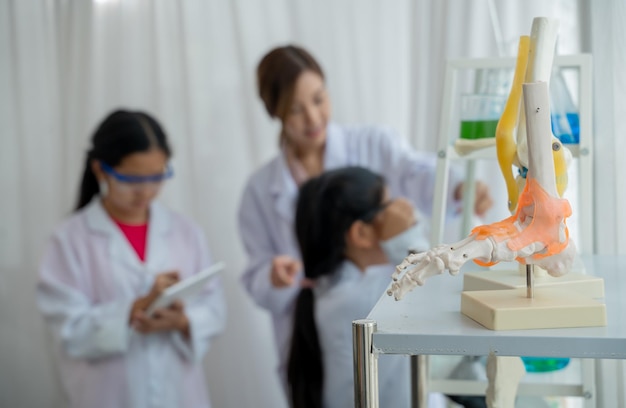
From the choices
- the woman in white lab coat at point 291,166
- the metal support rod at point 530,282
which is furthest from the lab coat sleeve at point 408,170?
the metal support rod at point 530,282

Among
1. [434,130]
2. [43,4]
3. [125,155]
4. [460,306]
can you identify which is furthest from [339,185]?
[43,4]

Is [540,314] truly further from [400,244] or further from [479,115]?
[400,244]

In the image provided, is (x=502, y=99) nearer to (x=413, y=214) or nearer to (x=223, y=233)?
(x=413, y=214)

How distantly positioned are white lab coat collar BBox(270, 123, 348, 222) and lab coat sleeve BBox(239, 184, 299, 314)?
0.09m

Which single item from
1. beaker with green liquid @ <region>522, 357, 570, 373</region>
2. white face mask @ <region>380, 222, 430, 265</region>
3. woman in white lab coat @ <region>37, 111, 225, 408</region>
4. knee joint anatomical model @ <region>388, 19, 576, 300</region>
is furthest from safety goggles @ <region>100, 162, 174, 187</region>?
knee joint anatomical model @ <region>388, 19, 576, 300</region>

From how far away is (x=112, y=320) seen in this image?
2254 mm

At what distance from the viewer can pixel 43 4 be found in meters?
2.76

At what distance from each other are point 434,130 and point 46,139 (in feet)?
4.27

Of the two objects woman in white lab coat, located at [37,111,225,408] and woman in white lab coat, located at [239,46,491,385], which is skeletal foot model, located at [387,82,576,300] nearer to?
woman in white lab coat, located at [239,46,491,385]

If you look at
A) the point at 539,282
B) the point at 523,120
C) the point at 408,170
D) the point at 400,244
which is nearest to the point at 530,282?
the point at 539,282

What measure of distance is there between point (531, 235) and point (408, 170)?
1.46 meters

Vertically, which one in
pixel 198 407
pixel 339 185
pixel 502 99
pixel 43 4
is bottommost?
pixel 198 407

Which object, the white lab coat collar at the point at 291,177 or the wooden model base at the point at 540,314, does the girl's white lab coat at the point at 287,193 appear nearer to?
the white lab coat collar at the point at 291,177

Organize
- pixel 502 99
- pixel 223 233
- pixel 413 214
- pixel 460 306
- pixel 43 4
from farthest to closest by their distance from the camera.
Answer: pixel 223 233
pixel 43 4
pixel 413 214
pixel 502 99
pixel 460 306
